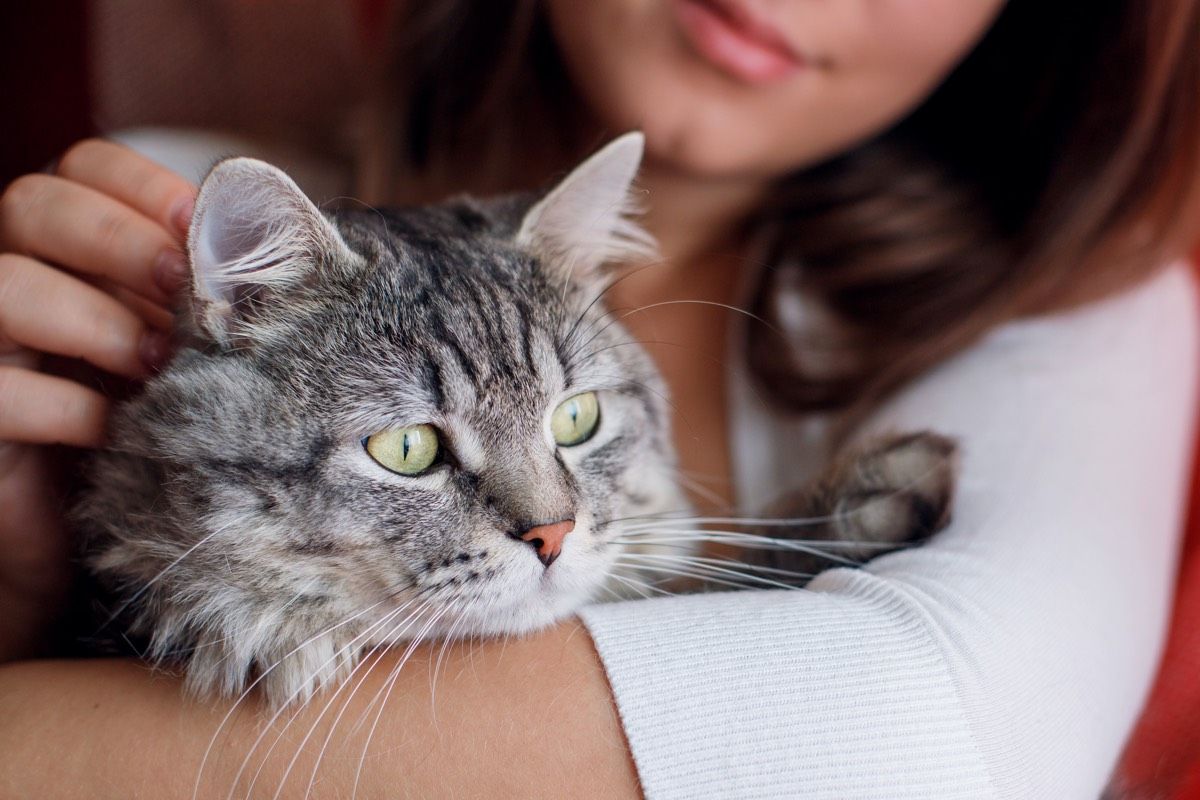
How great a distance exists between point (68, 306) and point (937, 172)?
4.75ft

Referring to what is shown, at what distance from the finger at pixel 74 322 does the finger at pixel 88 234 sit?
4cm

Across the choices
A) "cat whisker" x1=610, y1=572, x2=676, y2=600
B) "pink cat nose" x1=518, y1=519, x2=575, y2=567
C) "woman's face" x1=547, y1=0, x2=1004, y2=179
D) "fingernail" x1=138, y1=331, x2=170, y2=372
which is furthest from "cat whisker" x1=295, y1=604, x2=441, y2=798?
"woman's face" x1=547, y1=0, x2=1004, y2=179

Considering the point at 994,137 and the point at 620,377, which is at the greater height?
the point at 994,137

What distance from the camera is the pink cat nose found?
2.97 ft

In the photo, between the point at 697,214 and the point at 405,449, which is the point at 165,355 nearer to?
the point at 405,449

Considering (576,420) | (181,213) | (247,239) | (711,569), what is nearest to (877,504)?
(711,569)

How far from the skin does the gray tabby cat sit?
0.20ft

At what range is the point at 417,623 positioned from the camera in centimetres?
92

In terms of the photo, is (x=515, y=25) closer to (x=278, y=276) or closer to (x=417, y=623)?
(x=278, y=276)

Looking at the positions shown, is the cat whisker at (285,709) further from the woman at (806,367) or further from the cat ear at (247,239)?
the cat ear at (247,239)

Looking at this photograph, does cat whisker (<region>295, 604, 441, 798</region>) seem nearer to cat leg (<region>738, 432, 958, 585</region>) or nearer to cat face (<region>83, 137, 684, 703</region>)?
cat face (<region>83, 137, 684, 703</region>)

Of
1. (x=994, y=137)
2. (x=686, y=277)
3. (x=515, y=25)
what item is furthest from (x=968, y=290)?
(x=515, y=25)

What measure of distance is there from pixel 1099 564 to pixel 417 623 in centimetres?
78

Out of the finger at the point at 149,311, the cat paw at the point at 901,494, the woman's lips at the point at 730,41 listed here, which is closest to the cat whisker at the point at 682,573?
the cat paw at the point at 901,494
